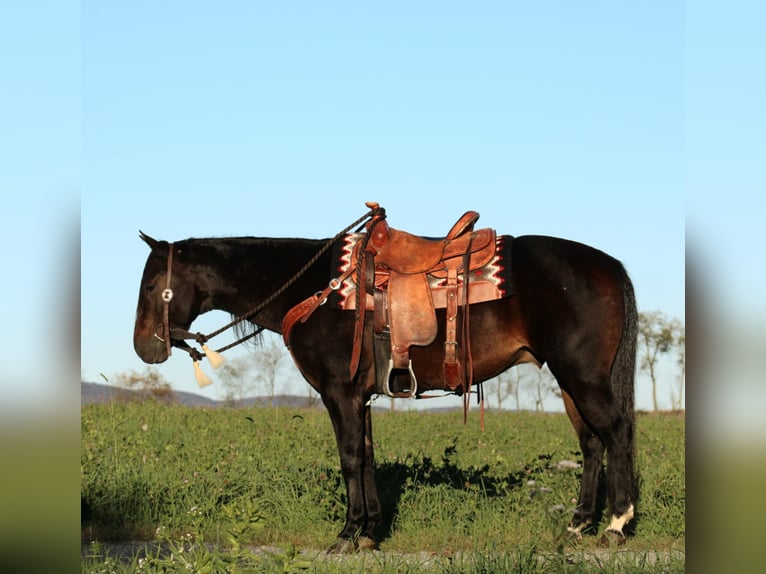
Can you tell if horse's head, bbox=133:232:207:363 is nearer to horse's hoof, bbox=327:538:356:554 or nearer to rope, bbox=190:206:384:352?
rope, bbox=190:206:384:352

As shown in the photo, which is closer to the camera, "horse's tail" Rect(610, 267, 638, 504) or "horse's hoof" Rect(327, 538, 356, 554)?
"horse's hoof" Rect(327, 538, 356, 554)

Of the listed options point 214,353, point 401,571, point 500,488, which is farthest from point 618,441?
point 214,353

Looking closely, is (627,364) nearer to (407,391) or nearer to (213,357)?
(407,391)

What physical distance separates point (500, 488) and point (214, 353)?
2910mm

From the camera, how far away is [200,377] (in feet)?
22.9

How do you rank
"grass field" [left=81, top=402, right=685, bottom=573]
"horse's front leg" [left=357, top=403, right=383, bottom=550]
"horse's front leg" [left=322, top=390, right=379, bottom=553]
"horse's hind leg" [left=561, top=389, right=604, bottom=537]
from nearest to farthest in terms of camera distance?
"grass field" [left=81, top=402, right=685, bottom=573]
"horse's front leg" [left=357, top=403, right=383, bottom=550]
"horse's front leg" [left=322, top=390, right=379, bottom=553]
"horse's hind leg" [left=561, top=389, right=604, bottom=537]

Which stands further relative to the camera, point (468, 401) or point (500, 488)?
point (500, 488)

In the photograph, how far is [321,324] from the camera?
257 inches

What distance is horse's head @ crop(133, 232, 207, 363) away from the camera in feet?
22.6

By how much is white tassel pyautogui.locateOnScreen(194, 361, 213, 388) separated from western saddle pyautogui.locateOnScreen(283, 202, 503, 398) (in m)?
0.89

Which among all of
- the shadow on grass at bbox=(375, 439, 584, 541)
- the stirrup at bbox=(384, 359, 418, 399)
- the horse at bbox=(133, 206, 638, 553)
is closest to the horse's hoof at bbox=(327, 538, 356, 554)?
the horse at bbox=(133, 206, 638, 553)

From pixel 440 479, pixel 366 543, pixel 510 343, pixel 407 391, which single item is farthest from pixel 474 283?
pixel 440 479
